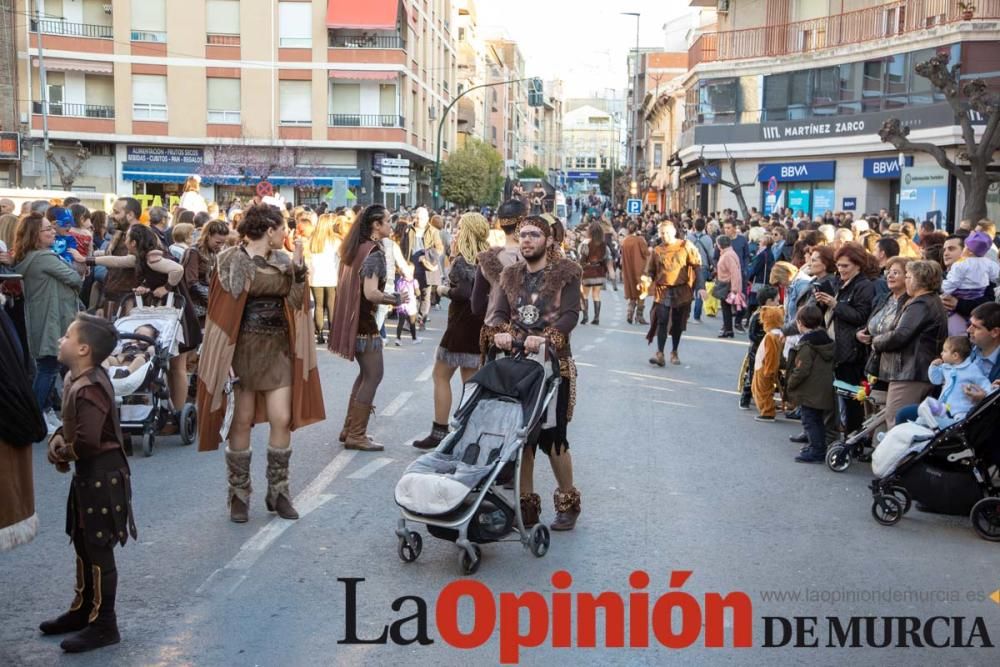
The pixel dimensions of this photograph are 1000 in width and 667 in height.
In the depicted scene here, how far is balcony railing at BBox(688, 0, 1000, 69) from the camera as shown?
34.5 m

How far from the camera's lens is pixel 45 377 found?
400 inches

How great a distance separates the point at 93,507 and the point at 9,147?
149ft

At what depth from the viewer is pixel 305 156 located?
171 feet

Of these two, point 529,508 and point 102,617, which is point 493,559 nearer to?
point 529,508

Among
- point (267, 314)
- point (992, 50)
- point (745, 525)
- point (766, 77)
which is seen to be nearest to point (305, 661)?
point (267, 314)

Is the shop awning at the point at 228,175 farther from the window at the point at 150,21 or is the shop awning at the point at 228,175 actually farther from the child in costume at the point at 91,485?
the child in costume at the point at 91,485

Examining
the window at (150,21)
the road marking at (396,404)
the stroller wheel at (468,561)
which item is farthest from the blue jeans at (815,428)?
the window at (150,21)

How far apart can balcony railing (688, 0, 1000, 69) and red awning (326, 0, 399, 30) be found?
13.7m

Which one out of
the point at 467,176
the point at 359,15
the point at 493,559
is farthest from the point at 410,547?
the point at 467,176

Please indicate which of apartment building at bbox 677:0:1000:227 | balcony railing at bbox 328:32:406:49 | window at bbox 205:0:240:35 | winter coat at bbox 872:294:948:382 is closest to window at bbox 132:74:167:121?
window at bbox 205:0:240:35

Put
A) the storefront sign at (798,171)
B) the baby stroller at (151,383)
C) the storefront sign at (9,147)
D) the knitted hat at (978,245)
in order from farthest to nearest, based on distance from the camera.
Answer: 1. the storefront sign at (9,147)
2. the storefront sign at (798,171)
3. the knitted hat at (978,245)
4. the baby stroller at (151,383)

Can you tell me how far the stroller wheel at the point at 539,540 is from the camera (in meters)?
6.66

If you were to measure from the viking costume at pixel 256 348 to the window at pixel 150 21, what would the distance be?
46.7 m

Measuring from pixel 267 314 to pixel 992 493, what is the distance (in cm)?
489
